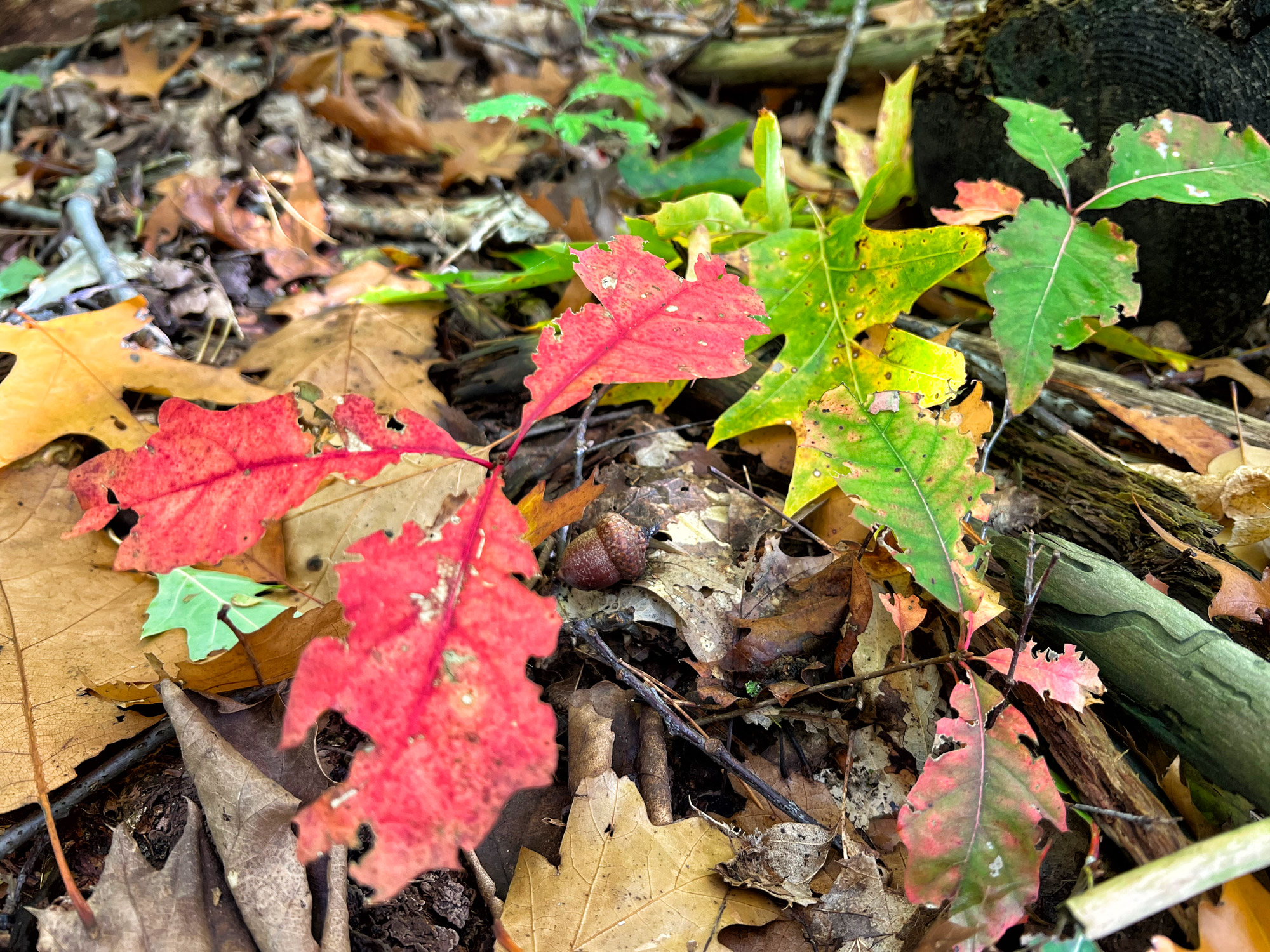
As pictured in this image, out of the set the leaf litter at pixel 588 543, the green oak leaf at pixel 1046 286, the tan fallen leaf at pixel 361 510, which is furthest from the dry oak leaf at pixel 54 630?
the green oak leaf at pixel 1046 286

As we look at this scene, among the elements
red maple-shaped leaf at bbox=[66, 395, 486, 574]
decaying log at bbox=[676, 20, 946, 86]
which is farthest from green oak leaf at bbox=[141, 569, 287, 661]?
decaying log at bbox=[676, 20, 946, 86]

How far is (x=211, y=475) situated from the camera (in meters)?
1.06

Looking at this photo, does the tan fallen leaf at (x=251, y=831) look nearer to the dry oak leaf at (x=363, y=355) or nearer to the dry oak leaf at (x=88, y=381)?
the dry oak leaf at (x=88, y=381)

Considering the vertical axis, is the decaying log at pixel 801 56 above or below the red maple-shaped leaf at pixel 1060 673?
above

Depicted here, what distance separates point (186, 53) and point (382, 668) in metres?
3.64

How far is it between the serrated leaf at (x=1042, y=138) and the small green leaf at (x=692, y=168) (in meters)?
0.98

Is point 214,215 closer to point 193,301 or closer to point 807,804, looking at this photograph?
point 193,301

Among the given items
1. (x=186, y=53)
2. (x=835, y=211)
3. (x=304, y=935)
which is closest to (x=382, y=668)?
(x=304, y=935)

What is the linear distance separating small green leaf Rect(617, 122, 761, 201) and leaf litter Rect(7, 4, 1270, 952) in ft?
1.71

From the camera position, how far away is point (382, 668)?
2.85 feet

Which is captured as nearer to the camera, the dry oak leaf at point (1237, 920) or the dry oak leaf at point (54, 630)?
the dry oak leaf at point (1237, 920)

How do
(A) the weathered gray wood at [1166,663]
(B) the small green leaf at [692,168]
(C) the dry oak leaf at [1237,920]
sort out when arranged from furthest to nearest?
(B) the small green leaf at [692,168] < (A) the weathered gray wood at [1166,663] < (C) the dry oak leaf at [1237,920]

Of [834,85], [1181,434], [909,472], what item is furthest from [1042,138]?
[834,85]

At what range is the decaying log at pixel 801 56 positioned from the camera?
11.0ft
